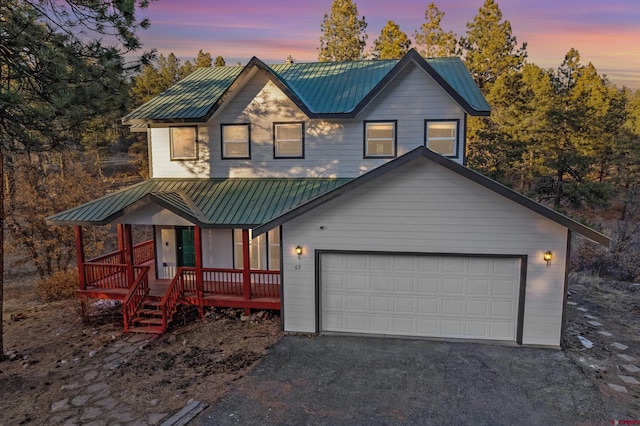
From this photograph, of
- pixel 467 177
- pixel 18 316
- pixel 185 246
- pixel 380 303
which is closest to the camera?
pixel 467 177

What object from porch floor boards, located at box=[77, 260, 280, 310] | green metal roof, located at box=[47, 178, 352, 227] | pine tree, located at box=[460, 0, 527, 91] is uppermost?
pine tree, located at box=[460, 0, 527, 91]

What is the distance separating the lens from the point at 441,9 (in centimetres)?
2969

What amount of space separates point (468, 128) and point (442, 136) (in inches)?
536

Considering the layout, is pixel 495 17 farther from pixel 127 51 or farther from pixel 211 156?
pixel 127 51

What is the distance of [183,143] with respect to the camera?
47.0 ft

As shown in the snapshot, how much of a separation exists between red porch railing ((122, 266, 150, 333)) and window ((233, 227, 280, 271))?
2.75m

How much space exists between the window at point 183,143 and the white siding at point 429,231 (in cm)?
574

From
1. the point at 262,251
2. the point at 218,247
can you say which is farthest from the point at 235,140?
the point at 262,251

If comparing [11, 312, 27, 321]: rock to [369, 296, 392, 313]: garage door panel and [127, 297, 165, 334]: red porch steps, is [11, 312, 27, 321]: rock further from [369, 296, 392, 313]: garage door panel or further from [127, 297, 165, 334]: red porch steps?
[369, 296, 392, 313]: garage door panel

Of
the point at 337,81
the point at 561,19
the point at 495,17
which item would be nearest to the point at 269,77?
the point at 337,81

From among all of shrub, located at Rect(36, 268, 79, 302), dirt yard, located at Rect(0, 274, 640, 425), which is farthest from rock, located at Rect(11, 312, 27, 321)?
shrub, located at Rect(36, 268, 79, 302)

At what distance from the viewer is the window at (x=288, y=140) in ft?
45.1

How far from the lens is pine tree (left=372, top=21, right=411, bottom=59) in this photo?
30.0m

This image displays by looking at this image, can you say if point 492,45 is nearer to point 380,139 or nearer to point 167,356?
point 380,139
